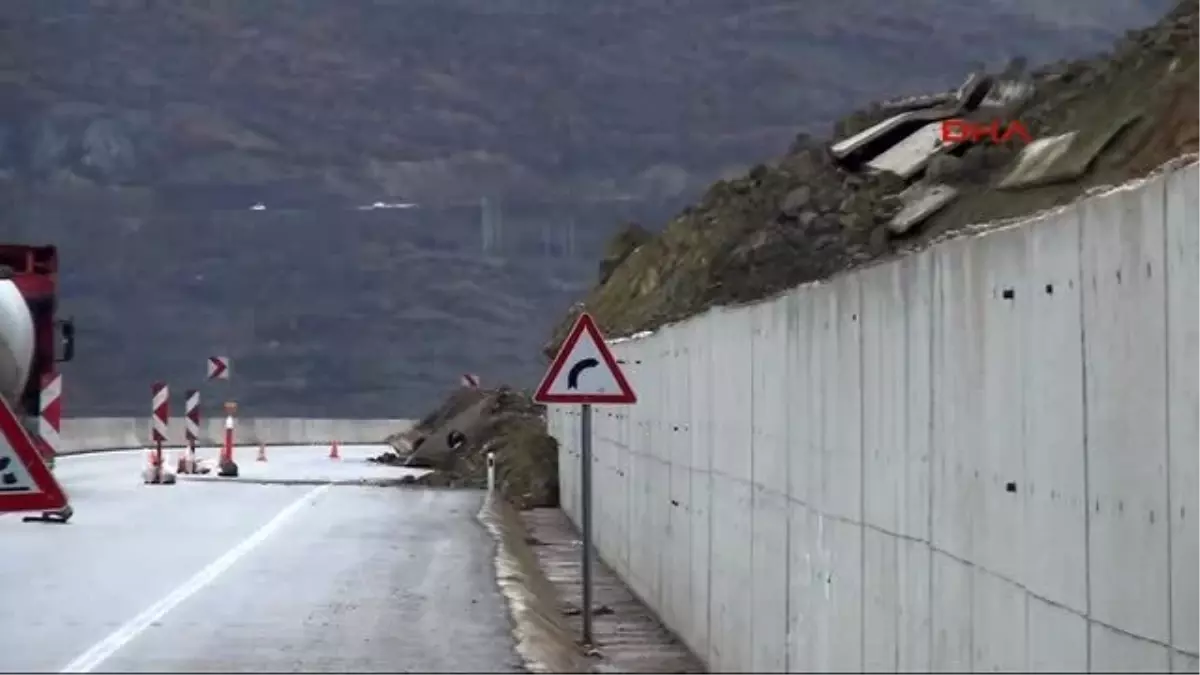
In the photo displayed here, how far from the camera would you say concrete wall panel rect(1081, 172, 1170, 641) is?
565cm

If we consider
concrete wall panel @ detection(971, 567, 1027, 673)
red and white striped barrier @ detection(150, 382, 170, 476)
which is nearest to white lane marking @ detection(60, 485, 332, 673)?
concrete wall panel @ detection(971, 567, 1027, 673)

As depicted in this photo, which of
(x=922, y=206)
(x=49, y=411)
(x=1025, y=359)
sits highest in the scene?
(x=922, y=206)

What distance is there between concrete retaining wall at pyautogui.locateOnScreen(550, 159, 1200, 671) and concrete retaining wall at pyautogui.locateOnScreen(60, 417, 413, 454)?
129ft

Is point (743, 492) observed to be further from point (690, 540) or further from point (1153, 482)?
point (1153, 482)

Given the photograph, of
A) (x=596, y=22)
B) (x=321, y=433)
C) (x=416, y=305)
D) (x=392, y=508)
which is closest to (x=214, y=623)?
(x=392, y=508)

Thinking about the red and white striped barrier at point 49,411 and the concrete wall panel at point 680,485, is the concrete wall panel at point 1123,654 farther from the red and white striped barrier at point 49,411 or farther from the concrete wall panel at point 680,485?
the red and white striped barrier at point 49,411

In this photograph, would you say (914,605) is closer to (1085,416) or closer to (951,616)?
(951,616)

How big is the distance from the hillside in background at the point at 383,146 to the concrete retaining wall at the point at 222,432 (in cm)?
1317

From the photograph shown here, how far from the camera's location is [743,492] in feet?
38.3

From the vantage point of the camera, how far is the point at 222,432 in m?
59.3

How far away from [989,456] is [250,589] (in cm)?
1085

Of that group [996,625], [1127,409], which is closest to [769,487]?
[996,625]

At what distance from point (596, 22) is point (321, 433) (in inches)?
1835

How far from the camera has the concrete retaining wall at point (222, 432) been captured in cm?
5044
